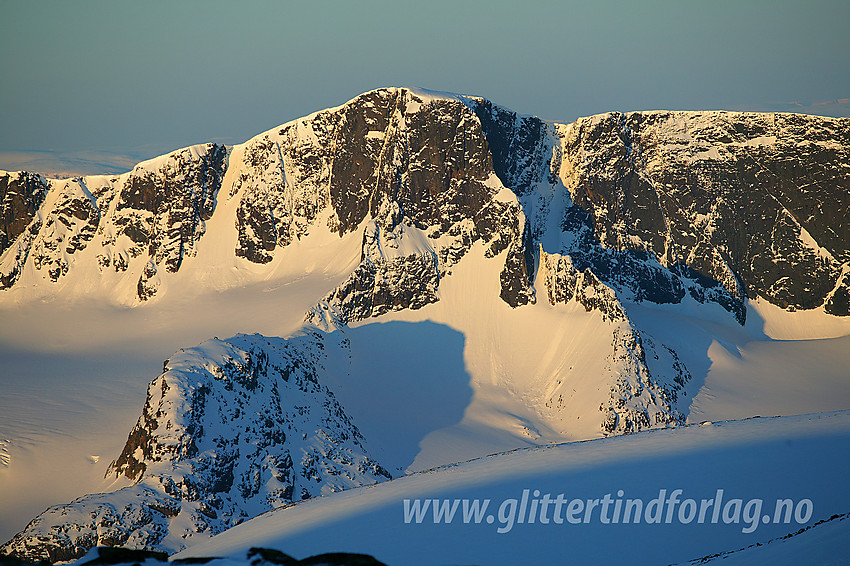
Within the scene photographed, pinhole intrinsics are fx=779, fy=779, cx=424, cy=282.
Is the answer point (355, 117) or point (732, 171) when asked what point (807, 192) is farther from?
point (355, 117)

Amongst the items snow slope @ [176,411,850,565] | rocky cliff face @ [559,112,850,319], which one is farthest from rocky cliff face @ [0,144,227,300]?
snow slope @ [176,411,850,565]

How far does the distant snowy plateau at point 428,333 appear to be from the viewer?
1917 inches

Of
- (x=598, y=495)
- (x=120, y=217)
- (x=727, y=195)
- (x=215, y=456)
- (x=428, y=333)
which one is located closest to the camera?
(x=598, y=495)

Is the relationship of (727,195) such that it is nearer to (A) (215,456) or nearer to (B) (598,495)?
(A) (215,456)

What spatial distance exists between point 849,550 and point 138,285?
164 m

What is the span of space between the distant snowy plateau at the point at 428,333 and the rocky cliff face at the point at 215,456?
1.10 ft

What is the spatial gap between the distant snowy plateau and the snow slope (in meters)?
0.24

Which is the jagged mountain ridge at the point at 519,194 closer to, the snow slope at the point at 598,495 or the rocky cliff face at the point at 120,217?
the rocky cliff face at the point at 120,217

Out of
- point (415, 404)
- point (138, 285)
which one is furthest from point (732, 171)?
point (138, 285)

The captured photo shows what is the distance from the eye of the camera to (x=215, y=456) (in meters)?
86.7

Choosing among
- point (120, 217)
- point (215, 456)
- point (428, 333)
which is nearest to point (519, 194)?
point (428, 333)

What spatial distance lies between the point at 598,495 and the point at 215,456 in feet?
178

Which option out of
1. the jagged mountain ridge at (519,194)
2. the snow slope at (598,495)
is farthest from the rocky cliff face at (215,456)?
the jagged mountain ridge at (519,194)

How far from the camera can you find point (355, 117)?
161750 millimetres
